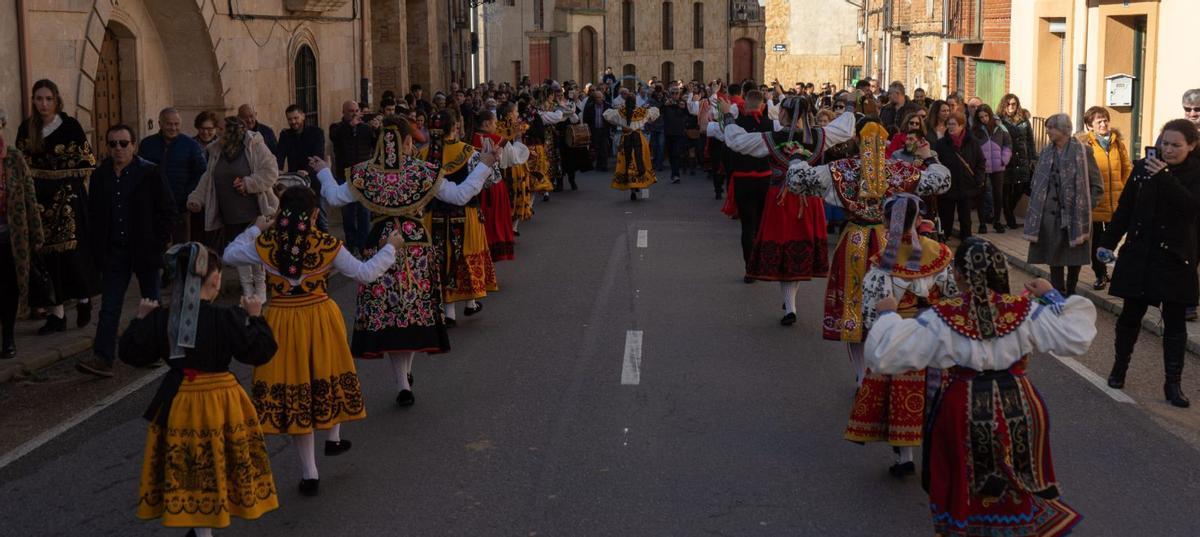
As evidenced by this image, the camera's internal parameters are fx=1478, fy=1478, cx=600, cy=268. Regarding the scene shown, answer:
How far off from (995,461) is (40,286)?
8772 mm

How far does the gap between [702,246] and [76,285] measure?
7615mm

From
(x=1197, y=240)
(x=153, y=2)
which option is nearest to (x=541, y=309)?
(x=1197, y=240)

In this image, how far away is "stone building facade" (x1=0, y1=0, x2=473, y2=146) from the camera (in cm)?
1530

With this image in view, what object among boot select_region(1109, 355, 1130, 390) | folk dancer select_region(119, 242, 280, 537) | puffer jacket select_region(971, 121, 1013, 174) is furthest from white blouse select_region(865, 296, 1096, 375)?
puffer jacket select_region(971, 121, 1013, 174)

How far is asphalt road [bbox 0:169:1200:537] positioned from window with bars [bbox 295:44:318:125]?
1323 centimetres

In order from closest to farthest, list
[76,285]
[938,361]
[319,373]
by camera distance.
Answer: [938,361] → [319,373] → [76,285]

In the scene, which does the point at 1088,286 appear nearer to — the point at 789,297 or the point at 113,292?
the point at 789,297

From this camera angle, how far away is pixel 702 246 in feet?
57.3

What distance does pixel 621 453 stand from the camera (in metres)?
8.06

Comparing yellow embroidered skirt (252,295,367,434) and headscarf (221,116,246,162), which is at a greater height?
headscarf (221,116,246,162)

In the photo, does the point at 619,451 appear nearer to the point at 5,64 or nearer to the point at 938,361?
the point at 938,361

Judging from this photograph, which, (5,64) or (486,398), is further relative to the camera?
(5,64)

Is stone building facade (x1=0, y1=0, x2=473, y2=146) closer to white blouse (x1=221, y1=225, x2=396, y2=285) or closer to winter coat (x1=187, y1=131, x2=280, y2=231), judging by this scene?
winter coat (x1=187, y1=131, x2=280, y2=231)

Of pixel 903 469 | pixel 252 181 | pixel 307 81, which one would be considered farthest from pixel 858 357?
pixel 307 81
